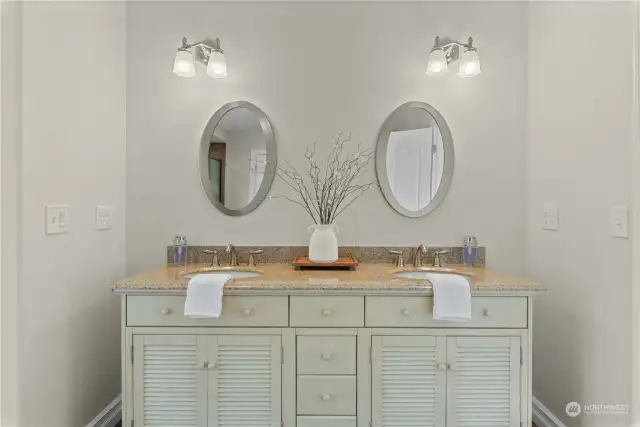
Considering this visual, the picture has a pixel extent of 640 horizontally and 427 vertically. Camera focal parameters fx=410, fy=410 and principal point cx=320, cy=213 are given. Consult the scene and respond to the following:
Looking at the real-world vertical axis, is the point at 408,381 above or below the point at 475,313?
below

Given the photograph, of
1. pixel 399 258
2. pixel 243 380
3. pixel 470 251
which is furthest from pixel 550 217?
pixel 243 380

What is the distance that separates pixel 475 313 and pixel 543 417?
2.71 ft

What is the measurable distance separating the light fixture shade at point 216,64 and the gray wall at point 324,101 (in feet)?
0.30

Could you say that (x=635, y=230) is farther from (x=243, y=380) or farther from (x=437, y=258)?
(x=243, y=380)

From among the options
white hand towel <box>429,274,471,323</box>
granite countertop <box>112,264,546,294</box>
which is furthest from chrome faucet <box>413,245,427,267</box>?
white hand towel <box>429,274,471,323</box>

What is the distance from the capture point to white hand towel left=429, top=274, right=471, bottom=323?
5.18 ft

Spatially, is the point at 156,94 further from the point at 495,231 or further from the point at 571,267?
the point at 571,267

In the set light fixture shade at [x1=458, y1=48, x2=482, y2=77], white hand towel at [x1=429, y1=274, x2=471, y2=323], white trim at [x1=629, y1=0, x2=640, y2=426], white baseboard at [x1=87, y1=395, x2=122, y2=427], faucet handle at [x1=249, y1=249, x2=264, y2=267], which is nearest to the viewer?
white trim at [x1=629, y1=0, x2=640, y2=426]

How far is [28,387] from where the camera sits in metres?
1.48

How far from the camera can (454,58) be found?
7.05ft

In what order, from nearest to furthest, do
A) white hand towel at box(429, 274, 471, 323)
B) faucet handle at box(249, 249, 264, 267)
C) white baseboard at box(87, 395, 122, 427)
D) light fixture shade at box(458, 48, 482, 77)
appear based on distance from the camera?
white hand towel at box(429, 274, 471, 323) → white baseboard at box(87, 395, 122, 427) → light fixture shade at box(458, 48, 482, 77) → faucet handle at box(249, 249, 264, 267)

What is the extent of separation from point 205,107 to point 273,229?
2.50ft

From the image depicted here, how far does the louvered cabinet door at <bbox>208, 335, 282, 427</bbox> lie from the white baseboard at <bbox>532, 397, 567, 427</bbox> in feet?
4.28

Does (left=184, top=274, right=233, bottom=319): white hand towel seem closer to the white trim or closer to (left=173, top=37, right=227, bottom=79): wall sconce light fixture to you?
(left=173, top=37, right=227, bottom=79): wall sconce light fixture
